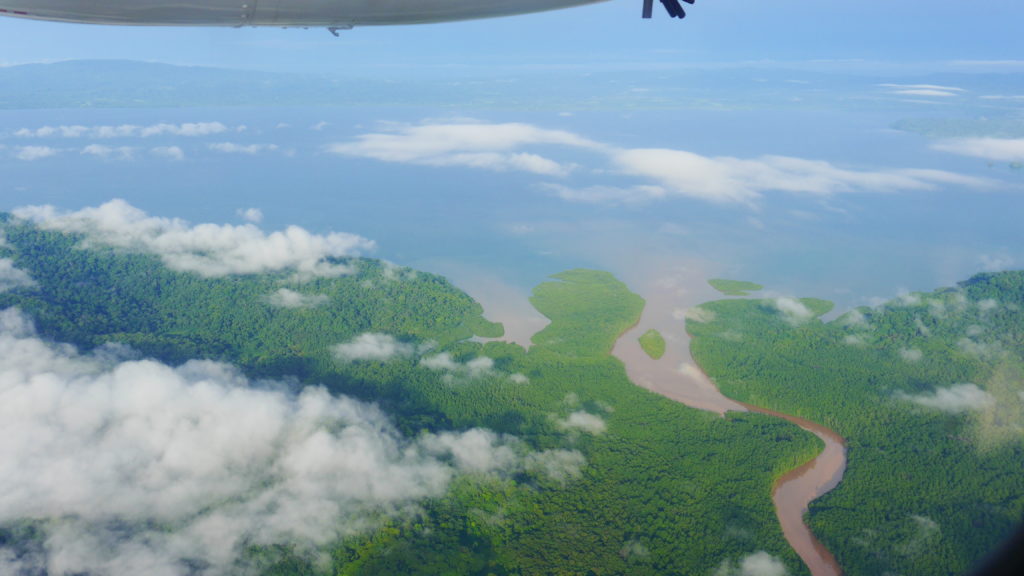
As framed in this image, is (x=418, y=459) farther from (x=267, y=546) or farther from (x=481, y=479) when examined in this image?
(x=267, y=546)

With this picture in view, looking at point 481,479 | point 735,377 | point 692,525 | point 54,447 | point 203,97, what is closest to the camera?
point 692,525

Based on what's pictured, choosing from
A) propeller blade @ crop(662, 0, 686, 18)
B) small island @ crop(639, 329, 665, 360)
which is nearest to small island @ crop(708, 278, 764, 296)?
small island @ crop(639, 329, 665, 360)

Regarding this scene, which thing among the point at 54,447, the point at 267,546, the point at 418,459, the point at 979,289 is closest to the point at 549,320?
the point at 418,459

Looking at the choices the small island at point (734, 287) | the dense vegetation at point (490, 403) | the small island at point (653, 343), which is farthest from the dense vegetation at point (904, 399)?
the dense vegetation at point (490, 403)

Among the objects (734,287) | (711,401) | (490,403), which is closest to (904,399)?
(711,401)

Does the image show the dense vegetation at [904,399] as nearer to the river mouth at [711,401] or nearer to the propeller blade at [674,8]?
the river mouth at [711,401]
